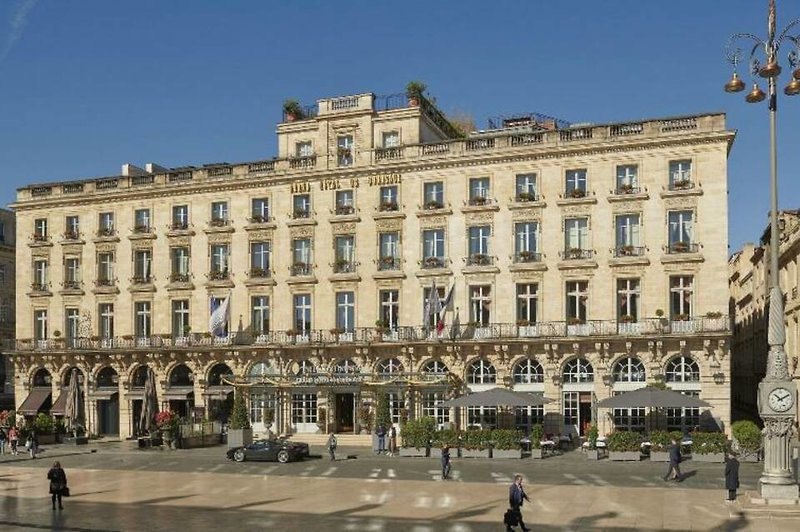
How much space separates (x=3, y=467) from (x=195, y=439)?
11.4 m

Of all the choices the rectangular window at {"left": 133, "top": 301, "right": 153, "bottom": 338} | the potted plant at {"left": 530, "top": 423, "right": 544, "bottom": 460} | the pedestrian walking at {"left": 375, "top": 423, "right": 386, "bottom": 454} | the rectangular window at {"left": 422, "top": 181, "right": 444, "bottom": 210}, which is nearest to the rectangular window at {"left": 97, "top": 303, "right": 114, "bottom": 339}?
the rectangular window at {"left": 133, "top": 301, "right": 153, "bottom": 338}

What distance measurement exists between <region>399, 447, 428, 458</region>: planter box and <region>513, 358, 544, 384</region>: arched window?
8590 millimetres

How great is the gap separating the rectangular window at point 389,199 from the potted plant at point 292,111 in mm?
9202

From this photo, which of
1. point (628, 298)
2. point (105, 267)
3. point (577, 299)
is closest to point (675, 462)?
point (628, 298)

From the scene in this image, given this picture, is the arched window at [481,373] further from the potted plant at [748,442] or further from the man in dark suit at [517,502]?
the man in dark suit at [517,502]

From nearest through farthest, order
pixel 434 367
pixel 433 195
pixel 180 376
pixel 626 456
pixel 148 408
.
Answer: pixel 626 456, pixel 434 367, pixel 433 195, pixel 148 408, pixel 180 376

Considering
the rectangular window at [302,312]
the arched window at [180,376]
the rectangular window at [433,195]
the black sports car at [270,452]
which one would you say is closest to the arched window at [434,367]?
the rectangular window at [302,312]

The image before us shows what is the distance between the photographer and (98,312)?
200ft

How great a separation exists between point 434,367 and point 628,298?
38.9 feet

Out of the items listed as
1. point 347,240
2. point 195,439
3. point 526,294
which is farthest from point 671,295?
point 195,439

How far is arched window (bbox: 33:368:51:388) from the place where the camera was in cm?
6256

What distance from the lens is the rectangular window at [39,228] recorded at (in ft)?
206

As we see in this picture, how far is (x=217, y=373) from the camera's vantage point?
189 ft

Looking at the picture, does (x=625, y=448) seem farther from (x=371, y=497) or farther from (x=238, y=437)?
(x=238, y=437)
